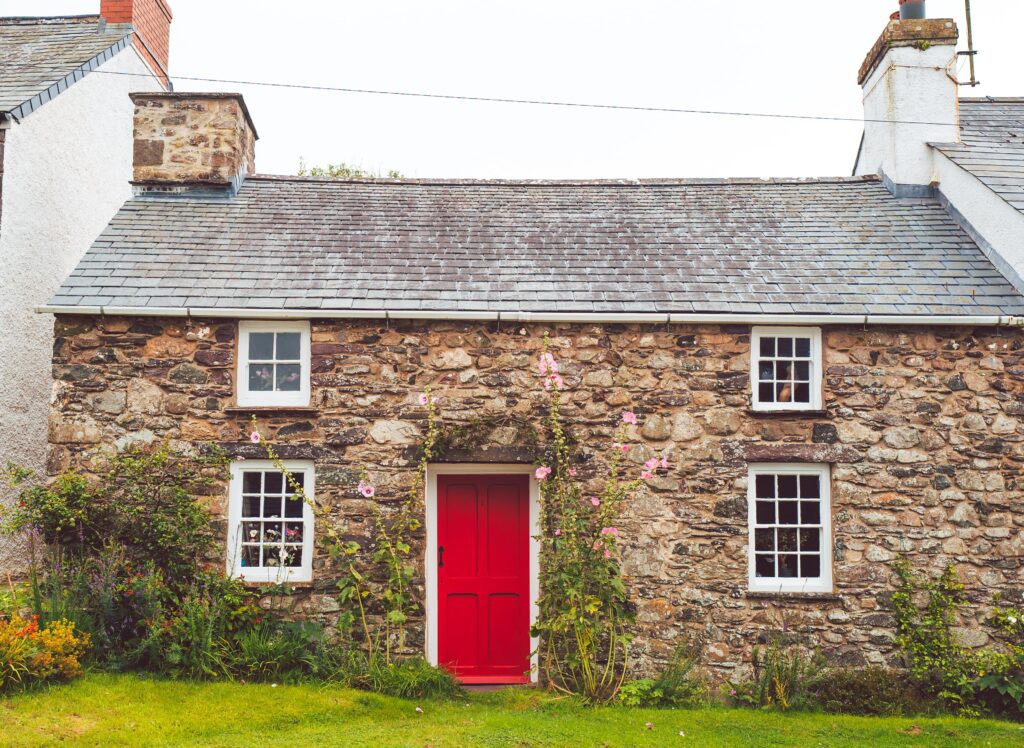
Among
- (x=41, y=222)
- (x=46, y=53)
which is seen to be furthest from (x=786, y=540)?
(x=46, y=53)

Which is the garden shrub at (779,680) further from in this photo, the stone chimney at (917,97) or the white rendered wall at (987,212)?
the stone chimney at (917,97)

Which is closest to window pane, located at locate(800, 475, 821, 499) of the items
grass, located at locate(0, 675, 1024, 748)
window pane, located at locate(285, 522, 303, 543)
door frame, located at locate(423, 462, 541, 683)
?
grass, located at locate(0, 675, 1024, 748)

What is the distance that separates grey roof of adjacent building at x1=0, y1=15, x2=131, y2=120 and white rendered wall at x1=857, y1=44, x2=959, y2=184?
11427 mm

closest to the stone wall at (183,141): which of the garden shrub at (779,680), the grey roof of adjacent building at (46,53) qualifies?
the grey roof of adjacent building at (46,53)

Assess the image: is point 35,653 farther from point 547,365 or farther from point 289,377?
point 547,365

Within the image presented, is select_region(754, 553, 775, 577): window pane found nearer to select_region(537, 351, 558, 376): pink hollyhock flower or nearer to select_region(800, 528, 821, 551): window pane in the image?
select_region(800, 528, 821, 551): window pane

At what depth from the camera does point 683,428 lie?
9211mm

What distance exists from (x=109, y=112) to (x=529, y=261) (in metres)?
7.38

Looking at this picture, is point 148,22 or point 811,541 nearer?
point 811,541

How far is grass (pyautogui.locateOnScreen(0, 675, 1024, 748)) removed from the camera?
22.6ft

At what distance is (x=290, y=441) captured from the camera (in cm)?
914

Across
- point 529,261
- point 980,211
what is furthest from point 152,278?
point 980,211

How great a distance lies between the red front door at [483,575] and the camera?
30.8 feet

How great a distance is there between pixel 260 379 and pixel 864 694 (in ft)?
23.1
